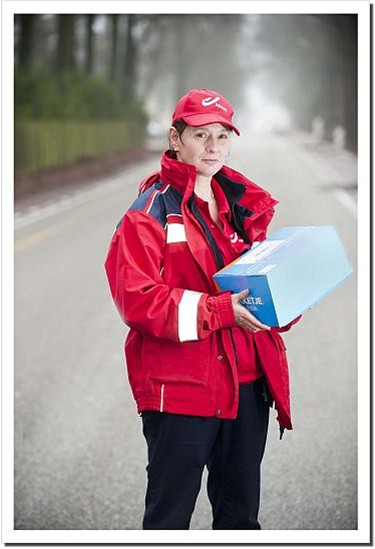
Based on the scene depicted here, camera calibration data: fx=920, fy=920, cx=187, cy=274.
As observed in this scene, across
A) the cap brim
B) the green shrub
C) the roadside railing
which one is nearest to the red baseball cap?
the cap brim

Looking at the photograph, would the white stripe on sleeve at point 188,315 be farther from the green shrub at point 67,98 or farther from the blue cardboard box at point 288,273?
the green shrub at point 67,98

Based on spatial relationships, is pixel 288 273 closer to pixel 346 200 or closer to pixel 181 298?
pixel 181 298

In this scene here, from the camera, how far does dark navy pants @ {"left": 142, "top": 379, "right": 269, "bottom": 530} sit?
1883mm

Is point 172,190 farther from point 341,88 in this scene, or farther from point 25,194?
point 25,194

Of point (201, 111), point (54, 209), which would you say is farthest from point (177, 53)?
point (54, 209)

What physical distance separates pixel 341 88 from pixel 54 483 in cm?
179

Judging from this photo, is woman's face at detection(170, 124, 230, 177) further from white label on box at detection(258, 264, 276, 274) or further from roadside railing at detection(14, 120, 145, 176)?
roadside railing at detection(14, 120, 145, 176)

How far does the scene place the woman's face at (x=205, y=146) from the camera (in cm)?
182

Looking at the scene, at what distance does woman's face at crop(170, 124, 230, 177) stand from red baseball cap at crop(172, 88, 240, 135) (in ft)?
0.08

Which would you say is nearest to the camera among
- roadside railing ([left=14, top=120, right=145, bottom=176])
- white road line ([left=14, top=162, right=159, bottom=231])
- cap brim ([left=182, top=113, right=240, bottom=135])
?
cap brim ([left=182, top=113, right=240, bottom=135])

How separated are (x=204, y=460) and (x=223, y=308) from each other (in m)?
0.37

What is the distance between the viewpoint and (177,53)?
388cm
